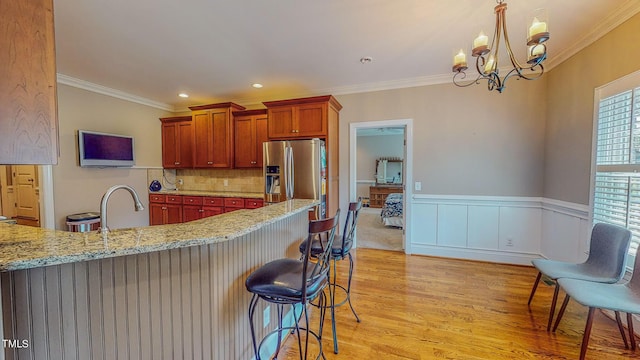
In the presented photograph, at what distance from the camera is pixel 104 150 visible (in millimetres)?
4090

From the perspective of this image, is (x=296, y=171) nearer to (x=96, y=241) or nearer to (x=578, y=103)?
(x=96, y=241)

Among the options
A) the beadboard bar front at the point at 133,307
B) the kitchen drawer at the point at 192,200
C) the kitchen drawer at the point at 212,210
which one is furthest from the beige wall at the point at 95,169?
the beadboard bar front at the point at 133,307

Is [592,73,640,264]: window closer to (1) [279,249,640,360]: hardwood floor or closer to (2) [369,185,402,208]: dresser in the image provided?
(1) [279,249,640,360]: hardwood floor

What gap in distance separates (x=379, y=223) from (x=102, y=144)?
18.1 ft

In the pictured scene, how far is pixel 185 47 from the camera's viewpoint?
9.19 ft

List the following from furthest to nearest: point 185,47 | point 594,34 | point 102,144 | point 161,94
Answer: point 161,94, point 102,144, point 185,47, point 594,34

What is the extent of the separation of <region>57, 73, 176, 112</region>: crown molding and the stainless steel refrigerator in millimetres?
2754

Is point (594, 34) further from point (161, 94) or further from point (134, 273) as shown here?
point (161, 94)

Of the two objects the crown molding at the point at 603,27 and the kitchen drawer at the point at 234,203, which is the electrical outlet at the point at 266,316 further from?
the crown molding at the point at 603,27

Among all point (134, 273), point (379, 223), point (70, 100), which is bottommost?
point (379, 223)

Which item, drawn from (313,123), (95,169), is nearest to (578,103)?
(313,123)

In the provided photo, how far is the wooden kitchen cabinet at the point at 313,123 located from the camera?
148 inches

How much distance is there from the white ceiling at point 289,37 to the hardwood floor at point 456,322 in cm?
238

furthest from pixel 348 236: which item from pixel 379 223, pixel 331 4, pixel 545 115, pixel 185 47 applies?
pixel 379 223
